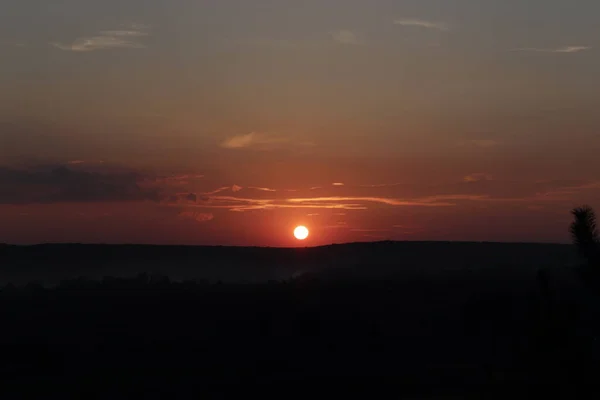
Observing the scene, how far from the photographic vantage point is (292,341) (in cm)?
2702

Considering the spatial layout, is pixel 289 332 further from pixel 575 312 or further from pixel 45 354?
pixel 575 312

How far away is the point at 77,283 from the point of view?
151 ft

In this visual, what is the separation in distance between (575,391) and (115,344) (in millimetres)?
19928

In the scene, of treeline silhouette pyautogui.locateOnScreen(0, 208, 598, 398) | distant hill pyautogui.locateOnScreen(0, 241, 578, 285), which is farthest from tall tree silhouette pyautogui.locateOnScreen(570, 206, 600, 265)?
distant hill pyautogui.locateOnScreen(0, 241, 578, 285)

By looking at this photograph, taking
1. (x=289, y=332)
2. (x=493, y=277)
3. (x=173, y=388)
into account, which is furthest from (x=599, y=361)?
(x=493, y=277)

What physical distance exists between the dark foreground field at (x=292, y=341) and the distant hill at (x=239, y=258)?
41.2 metres

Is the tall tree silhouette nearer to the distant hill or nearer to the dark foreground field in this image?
the dark foreground field

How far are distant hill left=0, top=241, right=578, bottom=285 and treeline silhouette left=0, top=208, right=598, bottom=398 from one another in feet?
135

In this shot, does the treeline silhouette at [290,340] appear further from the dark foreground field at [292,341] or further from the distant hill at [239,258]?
the distant hill at [239,258]

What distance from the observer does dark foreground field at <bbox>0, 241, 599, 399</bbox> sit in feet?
60.8

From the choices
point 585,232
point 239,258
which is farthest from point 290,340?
point 239,258

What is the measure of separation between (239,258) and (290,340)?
67.0 metres

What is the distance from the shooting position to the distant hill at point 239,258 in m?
82.3

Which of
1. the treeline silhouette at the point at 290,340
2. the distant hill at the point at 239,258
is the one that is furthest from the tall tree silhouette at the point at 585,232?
the distant hill at the point at 239,258
